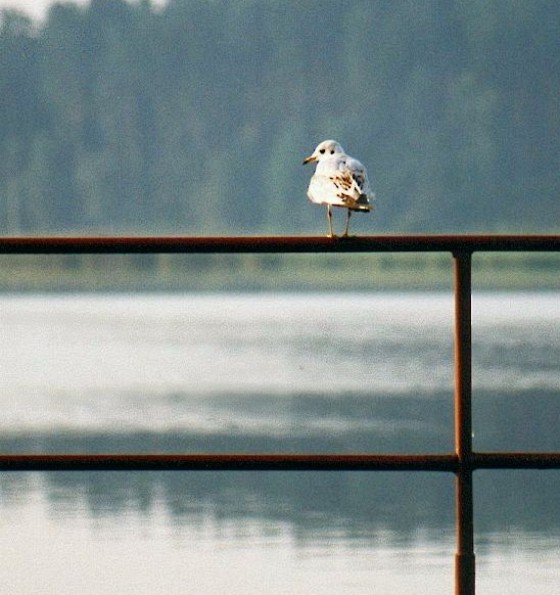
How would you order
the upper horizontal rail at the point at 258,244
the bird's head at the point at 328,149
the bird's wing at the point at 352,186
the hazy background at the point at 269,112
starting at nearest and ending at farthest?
the upper horizontal rail at the point at 258,244 < the bird's wing at the point at 352,186 < the bird's head at the point at 328,149 < the hazy background at the point at 269,112

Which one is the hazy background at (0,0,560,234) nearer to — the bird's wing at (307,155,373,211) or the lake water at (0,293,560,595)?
the lake water at (0,293,560,595)

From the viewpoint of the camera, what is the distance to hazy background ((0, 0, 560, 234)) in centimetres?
11406

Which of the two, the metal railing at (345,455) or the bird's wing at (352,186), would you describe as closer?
the metal railing at (345,455)

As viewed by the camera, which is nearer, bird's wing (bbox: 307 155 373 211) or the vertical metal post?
the vertical metal post

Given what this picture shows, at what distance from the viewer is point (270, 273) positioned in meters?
115

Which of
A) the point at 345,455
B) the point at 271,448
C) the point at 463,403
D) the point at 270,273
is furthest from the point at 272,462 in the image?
the point at 270,273

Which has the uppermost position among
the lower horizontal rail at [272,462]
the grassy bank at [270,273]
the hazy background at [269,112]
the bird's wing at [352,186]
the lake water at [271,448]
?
the hazy background at [269,112]

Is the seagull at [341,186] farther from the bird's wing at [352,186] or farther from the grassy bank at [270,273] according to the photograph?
the grassy bank at [270,273]

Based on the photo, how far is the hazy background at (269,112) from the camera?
374 ft

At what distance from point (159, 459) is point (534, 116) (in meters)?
119

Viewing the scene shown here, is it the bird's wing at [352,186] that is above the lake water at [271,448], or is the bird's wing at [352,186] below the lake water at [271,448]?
above

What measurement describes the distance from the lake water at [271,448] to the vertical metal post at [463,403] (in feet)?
25.3

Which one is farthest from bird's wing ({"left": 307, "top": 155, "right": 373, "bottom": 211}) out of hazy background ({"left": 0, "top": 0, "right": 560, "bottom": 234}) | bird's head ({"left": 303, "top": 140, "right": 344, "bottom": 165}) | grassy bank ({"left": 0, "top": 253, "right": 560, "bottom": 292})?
hazy background ({"left": 0, "top": 0, "right": 560, "bottom": 234})

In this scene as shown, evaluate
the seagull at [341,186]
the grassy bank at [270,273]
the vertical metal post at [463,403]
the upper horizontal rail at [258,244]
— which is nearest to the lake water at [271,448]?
the seagull at [341,186]
